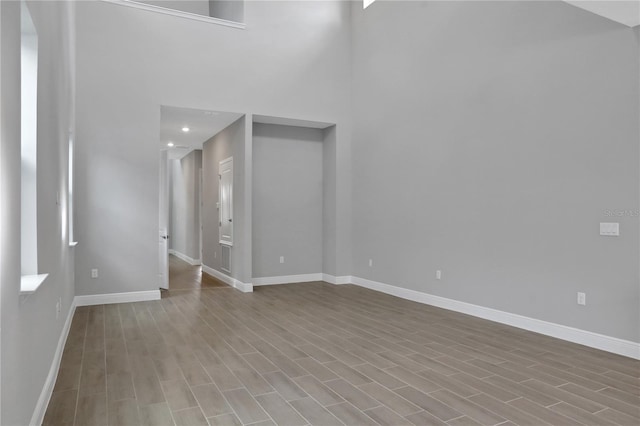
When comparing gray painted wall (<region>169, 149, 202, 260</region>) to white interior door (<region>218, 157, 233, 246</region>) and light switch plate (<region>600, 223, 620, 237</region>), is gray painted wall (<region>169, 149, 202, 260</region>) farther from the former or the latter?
light switch plate (<region>600, 223, 620, 237</region>)

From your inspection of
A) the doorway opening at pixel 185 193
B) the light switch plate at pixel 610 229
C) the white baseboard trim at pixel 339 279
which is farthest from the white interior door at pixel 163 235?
the light switch plate at pixel 610 229

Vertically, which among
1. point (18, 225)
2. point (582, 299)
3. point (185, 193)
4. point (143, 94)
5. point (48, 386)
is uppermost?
point (143, 94)

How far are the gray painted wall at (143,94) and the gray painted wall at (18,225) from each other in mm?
2254

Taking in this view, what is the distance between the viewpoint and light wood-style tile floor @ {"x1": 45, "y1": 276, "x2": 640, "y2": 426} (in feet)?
8.66

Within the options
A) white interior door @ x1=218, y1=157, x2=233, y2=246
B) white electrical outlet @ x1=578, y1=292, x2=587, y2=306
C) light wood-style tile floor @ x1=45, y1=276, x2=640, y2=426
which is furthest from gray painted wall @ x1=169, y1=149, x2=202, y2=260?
white electrical outlet @ x1=578, y1=292, x2=587, y2=306

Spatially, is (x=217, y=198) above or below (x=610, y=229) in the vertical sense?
above

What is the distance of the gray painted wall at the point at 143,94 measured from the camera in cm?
581

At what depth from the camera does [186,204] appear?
11469 mm

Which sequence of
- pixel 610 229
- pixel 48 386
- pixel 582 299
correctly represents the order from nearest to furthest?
pixel 48 386
pixel 610 229
pixel 582 299

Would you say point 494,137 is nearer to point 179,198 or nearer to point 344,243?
point 344,243

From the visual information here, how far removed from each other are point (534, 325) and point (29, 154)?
180 inches


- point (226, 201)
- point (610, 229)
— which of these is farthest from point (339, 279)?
point (610, 229)

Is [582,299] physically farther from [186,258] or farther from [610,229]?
[186,258]

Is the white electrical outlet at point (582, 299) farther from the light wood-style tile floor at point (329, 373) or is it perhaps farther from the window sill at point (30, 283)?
the window sill at point (30, 283)
